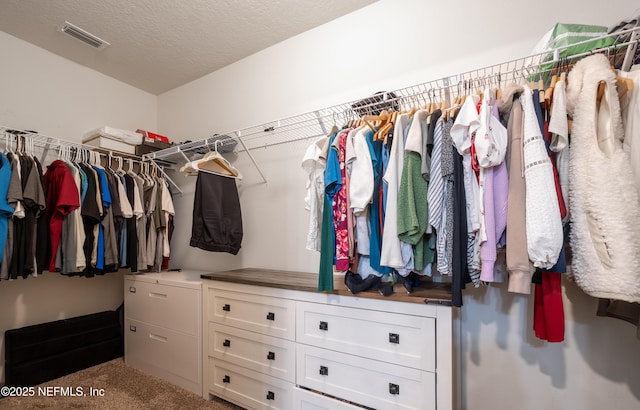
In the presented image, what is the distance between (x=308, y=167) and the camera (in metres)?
1.44

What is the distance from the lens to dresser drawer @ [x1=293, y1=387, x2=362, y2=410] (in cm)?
133

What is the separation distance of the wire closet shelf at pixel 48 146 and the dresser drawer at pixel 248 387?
1.65 metres

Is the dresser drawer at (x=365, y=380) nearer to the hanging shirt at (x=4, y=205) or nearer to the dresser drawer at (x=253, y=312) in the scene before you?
the dresser drawer at (x=253, y=312)

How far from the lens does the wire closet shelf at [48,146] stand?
1908 mm

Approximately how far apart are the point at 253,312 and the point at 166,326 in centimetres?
83

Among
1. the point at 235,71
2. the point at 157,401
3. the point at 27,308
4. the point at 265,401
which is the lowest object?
the point at 157,401

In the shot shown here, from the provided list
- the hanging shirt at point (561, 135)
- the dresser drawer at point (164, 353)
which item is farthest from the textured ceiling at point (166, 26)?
the dresser drawer at point (164, 353)

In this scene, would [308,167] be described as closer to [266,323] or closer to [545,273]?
[266,323]

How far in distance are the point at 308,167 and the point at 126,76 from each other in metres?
2.38

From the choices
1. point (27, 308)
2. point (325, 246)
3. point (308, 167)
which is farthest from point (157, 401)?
point (308, 167)

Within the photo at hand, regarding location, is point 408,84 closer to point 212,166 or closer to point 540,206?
point 540,206

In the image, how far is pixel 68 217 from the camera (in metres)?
1.89

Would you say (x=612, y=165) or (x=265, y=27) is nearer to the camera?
(x=612, y=165)

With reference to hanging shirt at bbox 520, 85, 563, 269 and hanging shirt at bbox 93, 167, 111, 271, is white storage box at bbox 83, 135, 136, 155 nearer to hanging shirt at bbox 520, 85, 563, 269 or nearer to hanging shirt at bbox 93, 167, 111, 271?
hanging shirt at bbox 93, 167, 111, 271
